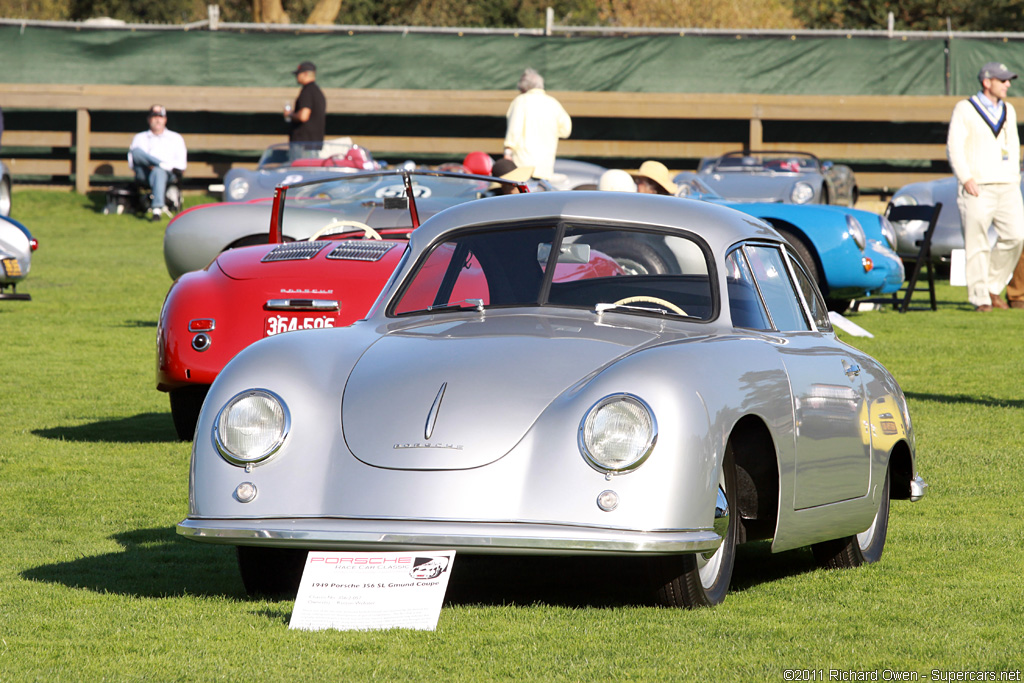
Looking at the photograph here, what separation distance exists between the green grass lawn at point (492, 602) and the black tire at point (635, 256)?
1047mm

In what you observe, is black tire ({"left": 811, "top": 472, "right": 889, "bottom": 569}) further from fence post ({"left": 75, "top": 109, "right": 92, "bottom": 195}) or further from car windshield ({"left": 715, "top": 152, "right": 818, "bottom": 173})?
fence post ({"left": 75, "top": 109, "right": 92, "bottom": 195})

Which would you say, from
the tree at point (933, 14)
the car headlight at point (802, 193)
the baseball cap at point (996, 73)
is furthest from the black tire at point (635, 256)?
the tree at point (933, 14)

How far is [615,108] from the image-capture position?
79.3 ft

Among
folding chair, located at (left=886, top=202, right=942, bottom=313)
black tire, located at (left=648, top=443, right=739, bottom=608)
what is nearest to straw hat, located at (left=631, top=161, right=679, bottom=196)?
folding chair, located at (left=886, top=202, right=942, bottom=313)

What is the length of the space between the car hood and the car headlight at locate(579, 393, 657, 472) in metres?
0.16

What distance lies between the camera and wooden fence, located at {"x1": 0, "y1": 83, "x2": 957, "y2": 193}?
A: 78.2 feet

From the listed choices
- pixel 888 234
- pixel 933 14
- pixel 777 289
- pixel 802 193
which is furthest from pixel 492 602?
pixel 933 14

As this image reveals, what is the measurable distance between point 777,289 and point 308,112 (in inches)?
588

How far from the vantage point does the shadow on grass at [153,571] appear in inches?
184

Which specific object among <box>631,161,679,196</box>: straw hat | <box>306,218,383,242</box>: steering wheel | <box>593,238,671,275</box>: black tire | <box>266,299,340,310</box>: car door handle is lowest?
<box>266,299,340,310</box>: car door handle

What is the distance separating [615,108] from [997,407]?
1577cm

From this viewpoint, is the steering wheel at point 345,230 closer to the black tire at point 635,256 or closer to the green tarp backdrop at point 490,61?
the black tire at point 635,256

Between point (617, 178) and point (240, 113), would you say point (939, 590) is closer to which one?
point (617, 178)

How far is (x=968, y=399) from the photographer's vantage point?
9289 millimetres
